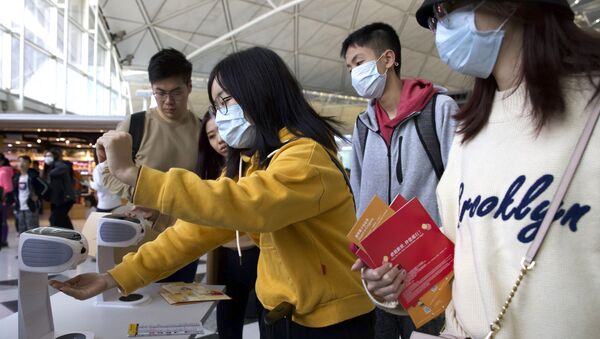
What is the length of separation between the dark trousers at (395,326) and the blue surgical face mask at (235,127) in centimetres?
91

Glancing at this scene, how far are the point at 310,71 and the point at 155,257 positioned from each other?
720 inches

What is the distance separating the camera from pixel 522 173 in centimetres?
77

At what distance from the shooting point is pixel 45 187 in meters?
7.23

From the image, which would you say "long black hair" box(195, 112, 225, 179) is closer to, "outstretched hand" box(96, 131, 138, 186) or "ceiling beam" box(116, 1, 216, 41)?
"outstretched hand" box(96, 131, 138, 186)

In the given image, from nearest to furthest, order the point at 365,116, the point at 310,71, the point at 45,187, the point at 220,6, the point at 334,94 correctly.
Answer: the point at 365,116 → the point at 45,187 → the point at 220,6 → the point at 310,71 → the point at 334,94

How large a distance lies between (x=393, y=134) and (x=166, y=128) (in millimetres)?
1187

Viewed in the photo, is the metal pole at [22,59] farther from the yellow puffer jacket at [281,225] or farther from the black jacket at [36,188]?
the yellow puffer jacket at [281,225]

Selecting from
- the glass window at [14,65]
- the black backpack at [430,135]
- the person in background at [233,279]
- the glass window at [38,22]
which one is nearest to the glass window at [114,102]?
the glass window at [38,22]

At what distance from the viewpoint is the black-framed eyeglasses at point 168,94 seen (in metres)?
2.39

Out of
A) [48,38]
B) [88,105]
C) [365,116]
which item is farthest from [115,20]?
[365,116]

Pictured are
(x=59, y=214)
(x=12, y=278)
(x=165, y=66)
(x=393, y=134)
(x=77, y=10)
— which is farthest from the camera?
(x=77, y=10)

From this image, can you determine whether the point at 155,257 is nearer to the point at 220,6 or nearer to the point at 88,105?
the point at 88,105

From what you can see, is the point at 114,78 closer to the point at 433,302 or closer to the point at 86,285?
the point at 86,285

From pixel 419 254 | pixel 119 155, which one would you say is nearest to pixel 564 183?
pixel 419 254
